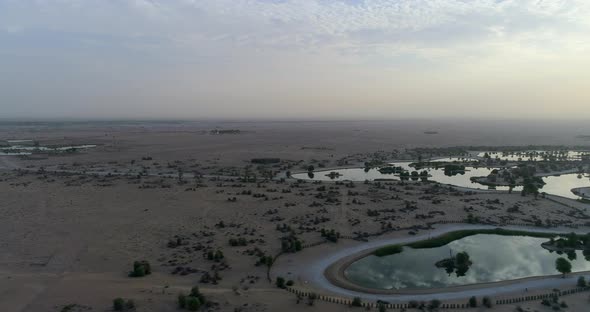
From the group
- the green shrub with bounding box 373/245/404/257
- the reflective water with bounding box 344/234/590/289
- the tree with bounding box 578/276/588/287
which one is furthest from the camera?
the green shrub with bounding box 373/245/404/257

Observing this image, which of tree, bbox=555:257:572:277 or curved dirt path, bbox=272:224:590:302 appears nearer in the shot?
curved dirt path, bbox=272:224:590:302

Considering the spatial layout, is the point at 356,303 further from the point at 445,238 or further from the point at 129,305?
the point at 445,238

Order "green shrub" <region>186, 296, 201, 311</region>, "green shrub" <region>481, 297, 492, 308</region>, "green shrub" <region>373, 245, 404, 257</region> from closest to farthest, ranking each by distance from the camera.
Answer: "green shrub" <region>186, 296, 201, 311</region> → "green shrub" <region>481, 297, 492, 308</region> → "green shrub" <region>373, 245, 404, 257</region>

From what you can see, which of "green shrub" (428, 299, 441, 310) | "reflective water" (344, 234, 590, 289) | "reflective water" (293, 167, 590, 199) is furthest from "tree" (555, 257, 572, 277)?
"reflective water" (293, 167, 590, 199)

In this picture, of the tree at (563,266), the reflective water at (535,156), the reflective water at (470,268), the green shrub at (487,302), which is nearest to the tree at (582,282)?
the tree at (563,266)

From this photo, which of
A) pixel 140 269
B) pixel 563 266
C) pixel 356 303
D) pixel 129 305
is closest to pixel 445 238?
pixel 563 266

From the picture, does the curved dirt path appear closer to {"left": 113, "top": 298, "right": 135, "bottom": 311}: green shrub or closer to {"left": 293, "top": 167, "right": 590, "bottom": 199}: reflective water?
{"left": 113, "top": 298, "right": 135, "bottom": 311}: green shrub

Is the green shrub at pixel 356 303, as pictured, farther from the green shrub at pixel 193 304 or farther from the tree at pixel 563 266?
the tree at pixel 563 266
